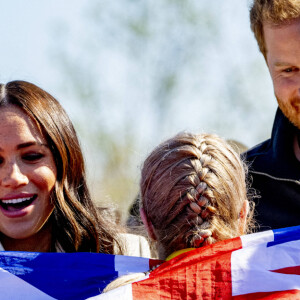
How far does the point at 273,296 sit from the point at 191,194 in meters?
0.46

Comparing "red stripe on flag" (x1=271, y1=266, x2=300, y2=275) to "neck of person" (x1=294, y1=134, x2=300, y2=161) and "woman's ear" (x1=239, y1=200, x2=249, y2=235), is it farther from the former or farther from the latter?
"neck of person" (x1=294, y1=134, x2=300, y2=161)

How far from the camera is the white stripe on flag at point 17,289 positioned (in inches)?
90.4

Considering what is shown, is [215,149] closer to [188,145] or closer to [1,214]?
[188,145]

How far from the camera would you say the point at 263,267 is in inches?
87.0

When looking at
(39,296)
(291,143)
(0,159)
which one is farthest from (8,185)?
(291,143)

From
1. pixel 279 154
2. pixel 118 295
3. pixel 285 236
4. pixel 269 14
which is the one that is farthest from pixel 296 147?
pixel 118 295

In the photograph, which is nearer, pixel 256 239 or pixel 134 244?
pixel 256 239

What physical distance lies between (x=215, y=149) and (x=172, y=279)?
56cm

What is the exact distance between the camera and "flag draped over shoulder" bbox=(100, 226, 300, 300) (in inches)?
83.7

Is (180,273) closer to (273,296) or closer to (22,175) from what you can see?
(273,296)

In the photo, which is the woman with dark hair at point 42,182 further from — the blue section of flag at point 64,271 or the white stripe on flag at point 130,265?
the white stripe on flag at point 130,265

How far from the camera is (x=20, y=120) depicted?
Result: 298 centimetres

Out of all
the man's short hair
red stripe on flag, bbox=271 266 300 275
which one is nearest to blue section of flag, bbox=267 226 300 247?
red stripe on flag, bbox=271 266 300 275

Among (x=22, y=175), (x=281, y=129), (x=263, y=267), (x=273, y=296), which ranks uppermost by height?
(x=281, y=129)
